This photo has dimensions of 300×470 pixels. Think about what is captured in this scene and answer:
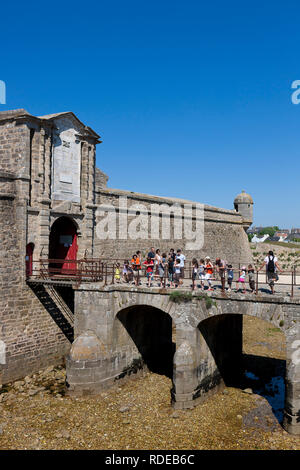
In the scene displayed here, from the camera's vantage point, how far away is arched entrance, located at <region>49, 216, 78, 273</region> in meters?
16.6

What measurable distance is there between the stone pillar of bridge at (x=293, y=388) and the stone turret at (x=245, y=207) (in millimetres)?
18762

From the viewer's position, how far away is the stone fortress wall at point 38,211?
13453 mm

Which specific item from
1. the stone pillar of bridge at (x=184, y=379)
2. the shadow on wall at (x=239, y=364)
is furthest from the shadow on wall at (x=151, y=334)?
the stone pillar of bridge at (x=184, y=379)

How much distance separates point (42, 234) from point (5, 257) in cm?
184

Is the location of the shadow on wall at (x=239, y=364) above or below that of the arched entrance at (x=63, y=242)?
below

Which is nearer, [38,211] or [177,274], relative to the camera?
[177,274]

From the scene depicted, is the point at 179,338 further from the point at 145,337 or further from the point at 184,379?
the point at 145,337

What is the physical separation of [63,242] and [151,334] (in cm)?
560

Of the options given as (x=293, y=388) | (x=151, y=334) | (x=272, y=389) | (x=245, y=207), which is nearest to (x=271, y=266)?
(x=293, y=388)

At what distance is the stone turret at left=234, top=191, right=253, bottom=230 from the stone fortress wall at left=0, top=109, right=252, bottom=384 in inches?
542

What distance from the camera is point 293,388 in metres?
9.82

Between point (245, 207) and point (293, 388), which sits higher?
point (245, 207)

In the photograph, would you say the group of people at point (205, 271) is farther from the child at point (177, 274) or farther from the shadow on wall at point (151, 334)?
the shadow on wall at point (151, 334)

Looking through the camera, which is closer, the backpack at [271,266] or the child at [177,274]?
the backpack at [271,266]
